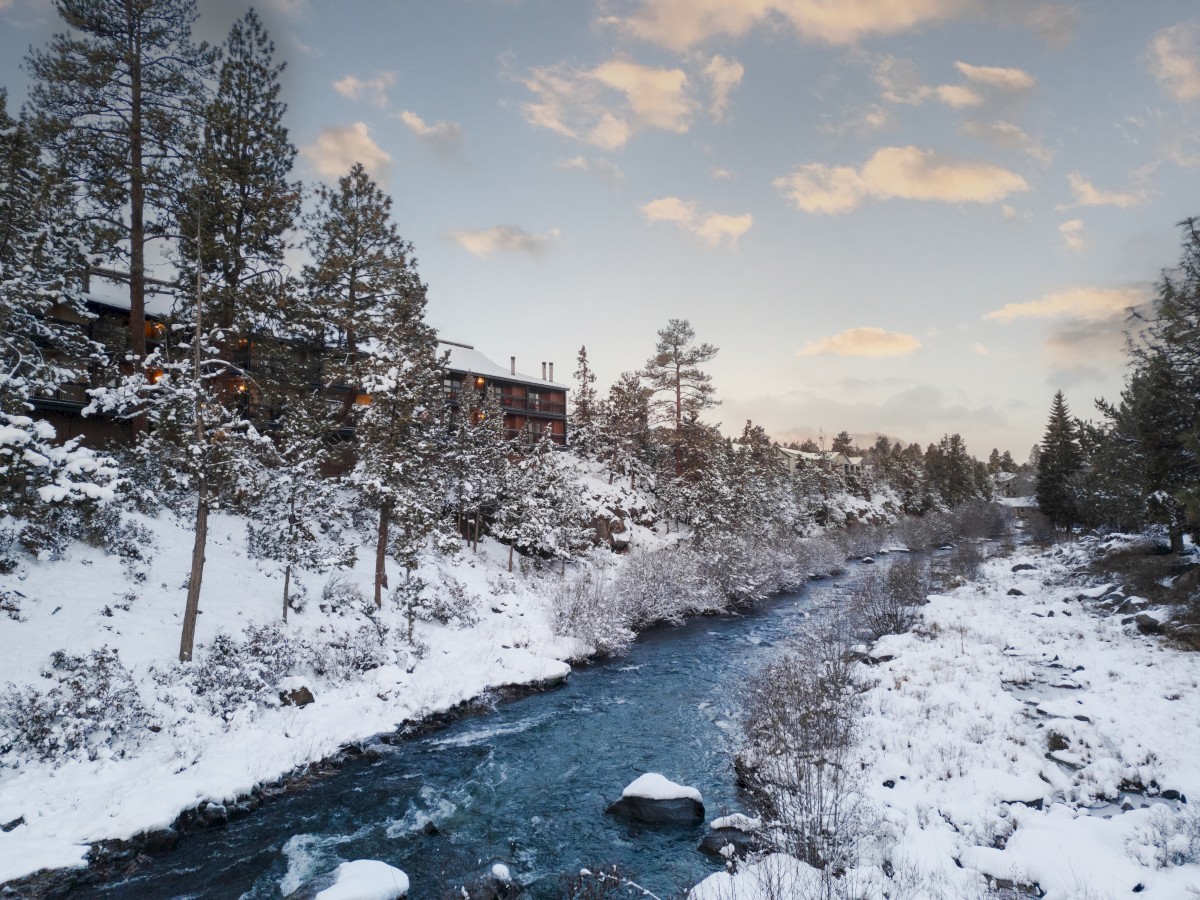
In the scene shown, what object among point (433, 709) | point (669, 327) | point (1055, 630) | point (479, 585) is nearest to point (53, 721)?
point (433, 709)

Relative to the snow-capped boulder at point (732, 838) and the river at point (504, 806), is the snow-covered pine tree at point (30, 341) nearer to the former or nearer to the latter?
the river at point (504, 806)

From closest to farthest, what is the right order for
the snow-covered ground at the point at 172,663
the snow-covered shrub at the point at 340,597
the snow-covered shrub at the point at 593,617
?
the snow-covered ground at the point at 172,663 → the snow-covered shrub at the point at 340,597 → the snow-covered shrub at the point at 593,617

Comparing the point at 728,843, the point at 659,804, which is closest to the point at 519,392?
the point at 659,804

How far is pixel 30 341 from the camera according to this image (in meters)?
13.7

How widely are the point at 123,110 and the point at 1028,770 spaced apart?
35797 mm

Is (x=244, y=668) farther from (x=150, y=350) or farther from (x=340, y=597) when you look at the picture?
(x=150, y=350)

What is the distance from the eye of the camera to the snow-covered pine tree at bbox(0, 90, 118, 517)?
1126cm

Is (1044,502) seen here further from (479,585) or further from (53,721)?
(53,721)

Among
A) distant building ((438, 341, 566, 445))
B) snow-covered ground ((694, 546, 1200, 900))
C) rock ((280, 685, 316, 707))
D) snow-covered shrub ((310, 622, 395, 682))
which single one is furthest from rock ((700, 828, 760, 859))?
distant building ((438, 341, 566, 445))

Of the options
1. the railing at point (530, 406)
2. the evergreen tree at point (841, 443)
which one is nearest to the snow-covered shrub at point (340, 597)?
the railing at point (530, 406)

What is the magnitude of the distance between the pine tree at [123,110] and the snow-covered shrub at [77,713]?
1476 centimetres

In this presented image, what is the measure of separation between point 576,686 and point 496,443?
64.5 ft

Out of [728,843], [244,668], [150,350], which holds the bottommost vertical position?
[728,843]

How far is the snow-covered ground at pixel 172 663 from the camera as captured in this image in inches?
423
